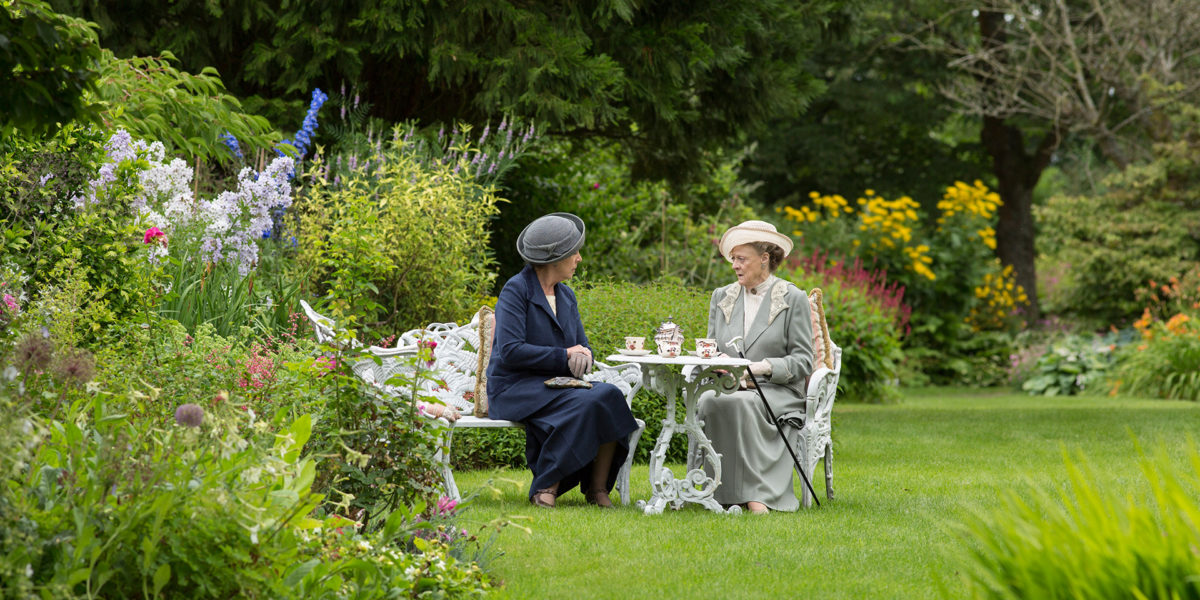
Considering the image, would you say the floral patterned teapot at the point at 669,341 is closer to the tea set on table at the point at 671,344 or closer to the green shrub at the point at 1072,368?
the tea set on table at the point at 671,344

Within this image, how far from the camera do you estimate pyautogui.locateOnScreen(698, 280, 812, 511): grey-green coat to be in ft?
19.3

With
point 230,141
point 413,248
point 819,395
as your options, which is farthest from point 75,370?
point 230,141

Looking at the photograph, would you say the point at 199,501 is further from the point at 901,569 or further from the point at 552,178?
the point at 552,178

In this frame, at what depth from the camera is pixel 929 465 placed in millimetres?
7703

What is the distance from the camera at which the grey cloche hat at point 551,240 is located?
5.86 metres

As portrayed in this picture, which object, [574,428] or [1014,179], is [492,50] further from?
[1014,179]

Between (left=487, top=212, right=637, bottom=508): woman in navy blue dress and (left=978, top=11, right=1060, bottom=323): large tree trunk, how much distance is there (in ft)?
53.1

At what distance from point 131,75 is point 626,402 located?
13.4 feet

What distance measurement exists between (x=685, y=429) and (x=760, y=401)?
0.44 metres

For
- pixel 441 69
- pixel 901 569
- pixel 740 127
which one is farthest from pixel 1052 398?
pixel 901 569

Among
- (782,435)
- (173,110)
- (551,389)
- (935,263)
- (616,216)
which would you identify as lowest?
(782,435)

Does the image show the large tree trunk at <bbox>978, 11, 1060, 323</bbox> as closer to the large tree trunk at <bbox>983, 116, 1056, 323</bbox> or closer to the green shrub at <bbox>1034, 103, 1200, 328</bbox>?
the large tree trunk at <bbox>983, 116, 1056, 323</bbox>

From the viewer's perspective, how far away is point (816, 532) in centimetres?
519

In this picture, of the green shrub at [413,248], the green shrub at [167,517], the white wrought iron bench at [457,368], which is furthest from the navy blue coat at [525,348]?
the green shrub at [167,517]
